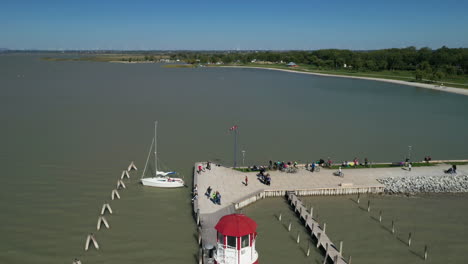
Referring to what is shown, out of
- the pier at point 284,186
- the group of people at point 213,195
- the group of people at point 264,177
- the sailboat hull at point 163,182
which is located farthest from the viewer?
the sailboat hull at point 163,182

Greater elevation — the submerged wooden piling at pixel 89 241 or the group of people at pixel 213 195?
the group of people at pixel 213 195

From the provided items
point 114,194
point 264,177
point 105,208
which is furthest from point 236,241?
point 114,194

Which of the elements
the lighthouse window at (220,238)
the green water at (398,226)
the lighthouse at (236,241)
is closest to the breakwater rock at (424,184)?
the green water at (398,226)

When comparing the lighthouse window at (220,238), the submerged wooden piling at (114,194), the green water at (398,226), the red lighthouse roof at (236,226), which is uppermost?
the red lighthouse roof at (236,226)

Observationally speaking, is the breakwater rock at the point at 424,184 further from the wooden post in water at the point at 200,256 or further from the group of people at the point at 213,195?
the wooden post in water at the point at 200,256

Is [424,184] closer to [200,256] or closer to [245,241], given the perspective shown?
[200,256]

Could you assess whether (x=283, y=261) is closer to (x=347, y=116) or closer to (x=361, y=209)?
(x=361, y=209)

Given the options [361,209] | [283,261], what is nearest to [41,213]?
[283,261]

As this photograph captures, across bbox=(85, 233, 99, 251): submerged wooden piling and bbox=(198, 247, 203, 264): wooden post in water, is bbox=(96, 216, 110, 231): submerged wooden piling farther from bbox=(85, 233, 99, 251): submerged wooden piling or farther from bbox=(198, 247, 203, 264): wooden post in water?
bbox=(198, 247, 203, 264): wooden post in water
